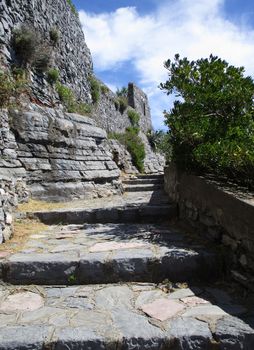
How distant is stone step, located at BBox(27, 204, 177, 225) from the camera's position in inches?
186

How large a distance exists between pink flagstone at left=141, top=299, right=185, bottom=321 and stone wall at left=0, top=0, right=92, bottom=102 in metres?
7.13

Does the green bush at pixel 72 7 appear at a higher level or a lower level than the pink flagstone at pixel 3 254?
higher

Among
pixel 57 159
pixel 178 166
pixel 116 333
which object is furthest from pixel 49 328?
pixel 57 159

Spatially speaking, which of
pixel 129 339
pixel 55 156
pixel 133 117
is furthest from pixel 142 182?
pixel 133 117

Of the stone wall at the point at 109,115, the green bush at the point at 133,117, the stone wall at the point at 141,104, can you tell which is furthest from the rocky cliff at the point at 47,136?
the stone wall at the point at 141,104

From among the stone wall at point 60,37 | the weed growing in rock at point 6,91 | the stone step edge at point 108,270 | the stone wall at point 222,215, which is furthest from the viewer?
the stone wall at point 60,37

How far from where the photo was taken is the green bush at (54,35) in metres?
10.5

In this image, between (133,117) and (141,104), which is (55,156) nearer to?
(133,117)

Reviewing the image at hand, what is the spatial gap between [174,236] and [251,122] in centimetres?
148

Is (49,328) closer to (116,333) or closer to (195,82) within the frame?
(116,333)

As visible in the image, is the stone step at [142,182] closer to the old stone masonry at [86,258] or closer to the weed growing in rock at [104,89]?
the old stone masonry at [86,258]

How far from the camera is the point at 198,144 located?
14.3ft

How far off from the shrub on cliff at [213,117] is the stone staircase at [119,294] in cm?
87

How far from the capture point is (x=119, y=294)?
8.76 feet
